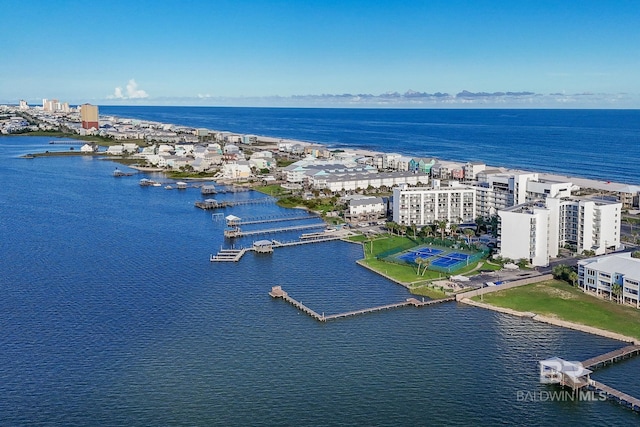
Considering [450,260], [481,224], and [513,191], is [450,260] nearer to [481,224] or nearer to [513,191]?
[481,224]

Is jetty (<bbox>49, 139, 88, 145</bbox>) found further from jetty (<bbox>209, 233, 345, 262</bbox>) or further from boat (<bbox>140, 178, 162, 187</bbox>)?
jetty (<bbox>209, 233, 345, 262</bbox>)

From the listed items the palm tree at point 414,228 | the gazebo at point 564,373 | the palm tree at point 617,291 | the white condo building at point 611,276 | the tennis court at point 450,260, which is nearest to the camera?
the gazebo at point 564,373

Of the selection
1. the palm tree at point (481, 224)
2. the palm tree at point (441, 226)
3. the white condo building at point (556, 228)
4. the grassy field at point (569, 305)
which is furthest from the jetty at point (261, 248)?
the grassy field at point (569, 305)

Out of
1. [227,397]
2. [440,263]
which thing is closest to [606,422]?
[227,397]

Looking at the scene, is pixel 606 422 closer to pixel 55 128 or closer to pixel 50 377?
pixel 50 377

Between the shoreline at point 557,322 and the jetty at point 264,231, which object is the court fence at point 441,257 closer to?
the shoreline at point 557,322

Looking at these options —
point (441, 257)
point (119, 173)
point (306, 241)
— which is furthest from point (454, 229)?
point (119, 173)
